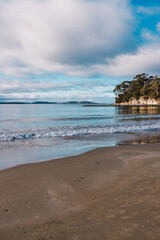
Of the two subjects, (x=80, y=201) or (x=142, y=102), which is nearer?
(x=80, y=201)

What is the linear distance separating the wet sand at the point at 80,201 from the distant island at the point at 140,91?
365 ft

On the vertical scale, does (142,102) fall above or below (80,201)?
above

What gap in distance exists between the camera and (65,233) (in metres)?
2.87

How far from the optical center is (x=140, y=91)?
396ft

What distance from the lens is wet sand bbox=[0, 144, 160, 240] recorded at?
2910 millimetres

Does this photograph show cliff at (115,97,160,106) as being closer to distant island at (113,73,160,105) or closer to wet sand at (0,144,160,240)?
distant island at (113,73,160,105)

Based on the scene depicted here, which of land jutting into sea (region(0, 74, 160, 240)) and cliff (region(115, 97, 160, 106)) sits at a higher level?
cliff (region(115, 97, 160, 106))

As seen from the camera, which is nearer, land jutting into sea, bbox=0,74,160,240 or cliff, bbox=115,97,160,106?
land jutting into sea, bbox=0,74,160,240

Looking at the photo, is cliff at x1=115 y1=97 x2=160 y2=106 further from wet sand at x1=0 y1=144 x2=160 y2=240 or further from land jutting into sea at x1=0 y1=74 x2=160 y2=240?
wet sand at x1=0 y1=144 x2=160 y2=240

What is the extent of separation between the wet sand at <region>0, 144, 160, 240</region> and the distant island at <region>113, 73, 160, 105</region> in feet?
365

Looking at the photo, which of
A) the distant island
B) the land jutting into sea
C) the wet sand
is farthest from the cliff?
the wet sand

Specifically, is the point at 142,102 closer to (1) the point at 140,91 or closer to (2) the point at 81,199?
(1) the point at 140,91

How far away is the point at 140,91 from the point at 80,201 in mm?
126196

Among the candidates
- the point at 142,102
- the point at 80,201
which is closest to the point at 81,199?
the point at 80,201
